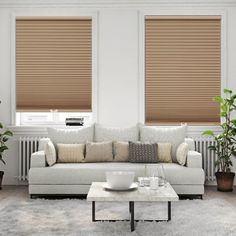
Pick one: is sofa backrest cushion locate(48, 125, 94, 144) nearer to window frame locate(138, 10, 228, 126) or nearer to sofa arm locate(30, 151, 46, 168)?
sofa arm locate(30, 151, 46, 168)

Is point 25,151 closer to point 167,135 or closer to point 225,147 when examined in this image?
point 167,135

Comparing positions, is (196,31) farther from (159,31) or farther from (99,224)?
(99,224)

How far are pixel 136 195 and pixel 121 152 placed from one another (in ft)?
5.90

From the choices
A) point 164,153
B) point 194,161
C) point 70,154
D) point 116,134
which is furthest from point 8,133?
point 194,161

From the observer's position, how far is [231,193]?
18.3 feet

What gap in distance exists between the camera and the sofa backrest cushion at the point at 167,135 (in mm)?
5730

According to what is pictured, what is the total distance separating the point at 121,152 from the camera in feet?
18.3

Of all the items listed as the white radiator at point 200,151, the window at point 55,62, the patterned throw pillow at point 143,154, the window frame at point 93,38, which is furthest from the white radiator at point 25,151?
the patterned throw pillow at point 143,154

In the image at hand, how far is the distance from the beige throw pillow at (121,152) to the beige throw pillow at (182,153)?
2.27 ft

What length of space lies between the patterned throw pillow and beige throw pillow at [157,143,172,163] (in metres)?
0.10

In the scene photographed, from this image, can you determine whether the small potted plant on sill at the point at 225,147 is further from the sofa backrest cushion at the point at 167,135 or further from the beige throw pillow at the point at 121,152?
the beige throw pillow at the point at 121,152

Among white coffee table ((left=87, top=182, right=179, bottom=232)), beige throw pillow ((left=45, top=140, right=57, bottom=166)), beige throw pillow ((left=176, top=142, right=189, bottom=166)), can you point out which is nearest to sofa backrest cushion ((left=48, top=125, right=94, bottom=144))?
beige throw pillow ((left=45, top=140, right=57, bottom=166))

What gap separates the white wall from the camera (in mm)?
6242

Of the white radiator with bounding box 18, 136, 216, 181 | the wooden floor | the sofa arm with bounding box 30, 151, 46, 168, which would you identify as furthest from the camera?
the white radiator with bounding box 18, 136, 216, 181
